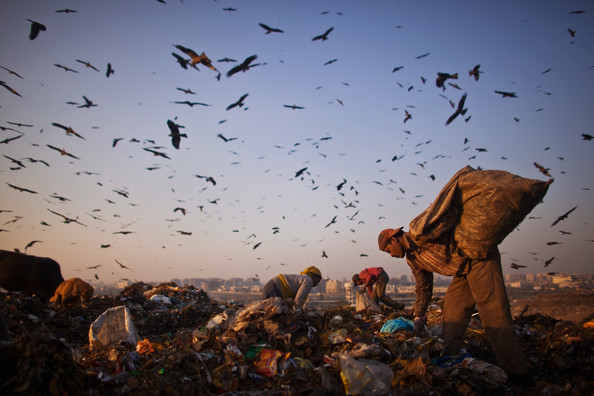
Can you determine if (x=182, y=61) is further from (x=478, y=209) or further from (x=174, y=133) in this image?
(x=478, y=209)

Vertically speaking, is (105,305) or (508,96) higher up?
(508,96)

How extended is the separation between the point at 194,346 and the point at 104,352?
145 centimetres

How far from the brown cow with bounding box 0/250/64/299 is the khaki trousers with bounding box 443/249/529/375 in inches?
391

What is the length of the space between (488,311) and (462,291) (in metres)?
0.47

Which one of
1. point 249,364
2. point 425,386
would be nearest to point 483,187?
point 425,386

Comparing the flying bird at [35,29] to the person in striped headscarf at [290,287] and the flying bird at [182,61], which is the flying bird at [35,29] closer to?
the flying bird at [182,61]

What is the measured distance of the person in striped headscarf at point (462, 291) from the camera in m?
3.25

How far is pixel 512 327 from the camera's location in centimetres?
328

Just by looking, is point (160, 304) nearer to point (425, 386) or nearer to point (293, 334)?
point (293, 334)

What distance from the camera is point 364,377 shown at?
2.63 m

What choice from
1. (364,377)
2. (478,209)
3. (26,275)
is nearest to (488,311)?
(478,209)

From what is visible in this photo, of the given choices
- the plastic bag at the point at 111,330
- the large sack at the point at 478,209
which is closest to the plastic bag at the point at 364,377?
the large sack at the point at 478,209

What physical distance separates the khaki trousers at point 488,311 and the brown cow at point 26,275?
9925 mm

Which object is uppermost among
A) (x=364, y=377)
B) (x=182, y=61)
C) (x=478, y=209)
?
(x=182, y=61)
